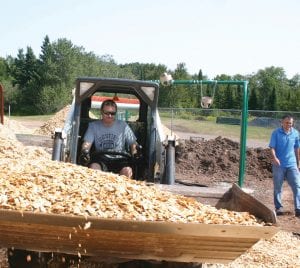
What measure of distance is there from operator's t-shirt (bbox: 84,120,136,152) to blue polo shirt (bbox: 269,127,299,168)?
333 centimetres

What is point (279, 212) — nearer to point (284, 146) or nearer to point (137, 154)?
point (284, 146)

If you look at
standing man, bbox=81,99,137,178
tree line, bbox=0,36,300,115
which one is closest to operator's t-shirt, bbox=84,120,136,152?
standing man, bbox=81,99,137,178

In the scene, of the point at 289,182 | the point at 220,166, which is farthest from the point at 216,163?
the point at 289,182

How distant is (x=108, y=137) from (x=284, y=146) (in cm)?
373

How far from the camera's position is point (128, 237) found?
360 cm

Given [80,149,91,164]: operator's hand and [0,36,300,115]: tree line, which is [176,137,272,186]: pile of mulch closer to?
[80,149,91,164]: operator's hand

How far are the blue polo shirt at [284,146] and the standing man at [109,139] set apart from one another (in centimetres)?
328

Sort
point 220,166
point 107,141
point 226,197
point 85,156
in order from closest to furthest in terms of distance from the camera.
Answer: point 226,197 → point 85,156 → point 107,141 → point 220,166

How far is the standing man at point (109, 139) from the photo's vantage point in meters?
7.17

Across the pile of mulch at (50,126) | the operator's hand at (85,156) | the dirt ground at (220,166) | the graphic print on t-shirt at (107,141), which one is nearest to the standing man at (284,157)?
the dirt ground at (220,166)

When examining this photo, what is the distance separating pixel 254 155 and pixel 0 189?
1308 cm

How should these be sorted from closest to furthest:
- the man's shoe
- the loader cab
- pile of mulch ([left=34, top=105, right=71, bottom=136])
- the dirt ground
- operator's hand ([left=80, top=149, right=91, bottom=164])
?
operator's hand ([left=80, top=149, right=91, bottom=164]), the loader cab, the man's shoe, the dirt ground, pile of mulch ([left=34, top=105, right=71, bottom=136])

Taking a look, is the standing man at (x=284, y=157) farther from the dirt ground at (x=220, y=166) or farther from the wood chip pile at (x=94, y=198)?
A: the wood chip pile at (x=94, y=198)

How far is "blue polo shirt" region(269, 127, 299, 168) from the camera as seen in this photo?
982cm
